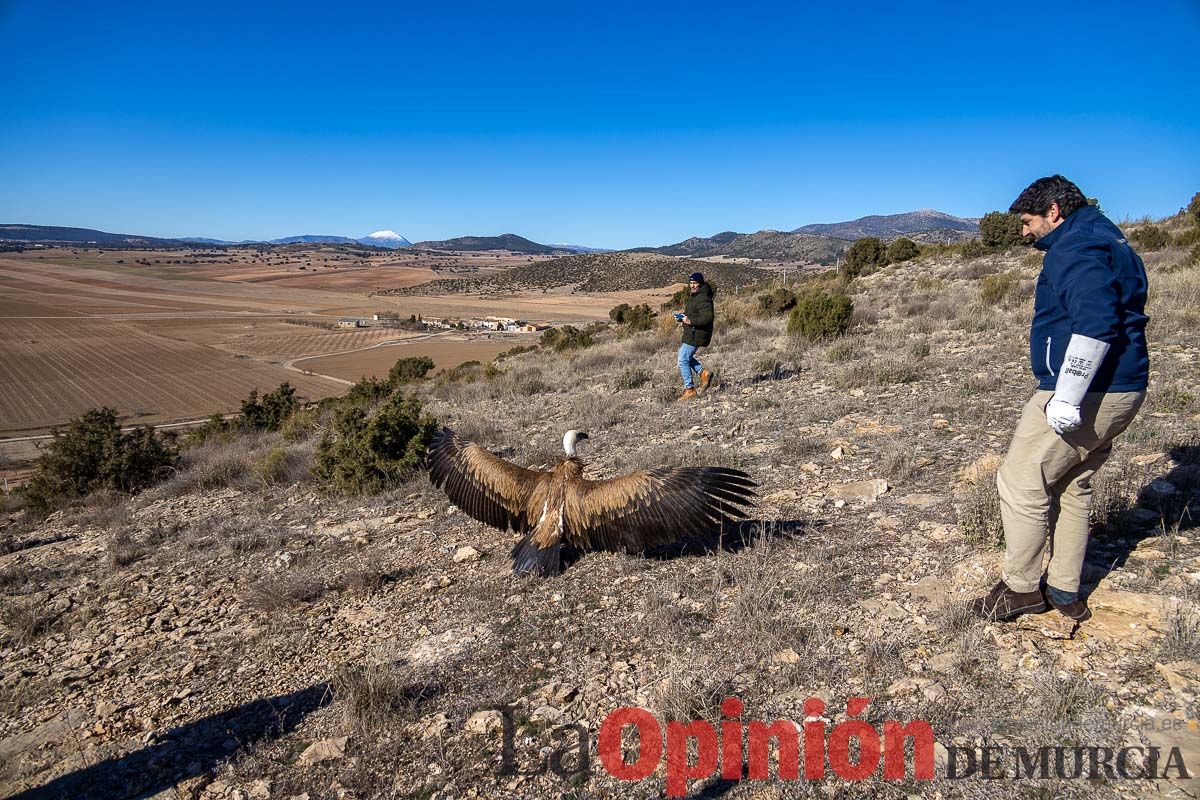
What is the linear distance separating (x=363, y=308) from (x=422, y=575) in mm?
83280

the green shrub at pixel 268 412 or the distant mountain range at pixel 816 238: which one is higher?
the distant mountain range at pixel 816 238

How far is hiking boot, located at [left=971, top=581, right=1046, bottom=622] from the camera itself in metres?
2.91

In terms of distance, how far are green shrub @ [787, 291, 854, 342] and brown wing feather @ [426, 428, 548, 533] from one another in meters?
9.09

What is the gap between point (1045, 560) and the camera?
11.1 feet

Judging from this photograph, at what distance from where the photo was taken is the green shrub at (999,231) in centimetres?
2297

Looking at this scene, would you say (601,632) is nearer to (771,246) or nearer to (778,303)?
(778,303)

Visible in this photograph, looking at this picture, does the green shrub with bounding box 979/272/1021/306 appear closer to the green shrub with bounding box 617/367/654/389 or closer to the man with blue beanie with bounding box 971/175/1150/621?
the green shrub with bounding box 617/367/654/389

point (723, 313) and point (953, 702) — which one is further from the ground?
point (723, 313)

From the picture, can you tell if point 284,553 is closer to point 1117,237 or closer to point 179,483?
point 179,483

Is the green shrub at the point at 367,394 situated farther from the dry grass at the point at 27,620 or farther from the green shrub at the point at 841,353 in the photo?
the green shrub at the point at 841,353

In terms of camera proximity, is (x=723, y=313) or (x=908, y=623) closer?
(x=908, y=623)

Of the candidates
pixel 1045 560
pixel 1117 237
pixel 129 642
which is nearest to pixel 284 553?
pixel 129 642

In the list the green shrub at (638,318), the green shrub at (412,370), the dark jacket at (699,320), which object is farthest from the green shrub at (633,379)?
the green shrub at (412,370)

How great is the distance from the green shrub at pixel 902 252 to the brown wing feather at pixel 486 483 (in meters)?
27.3
